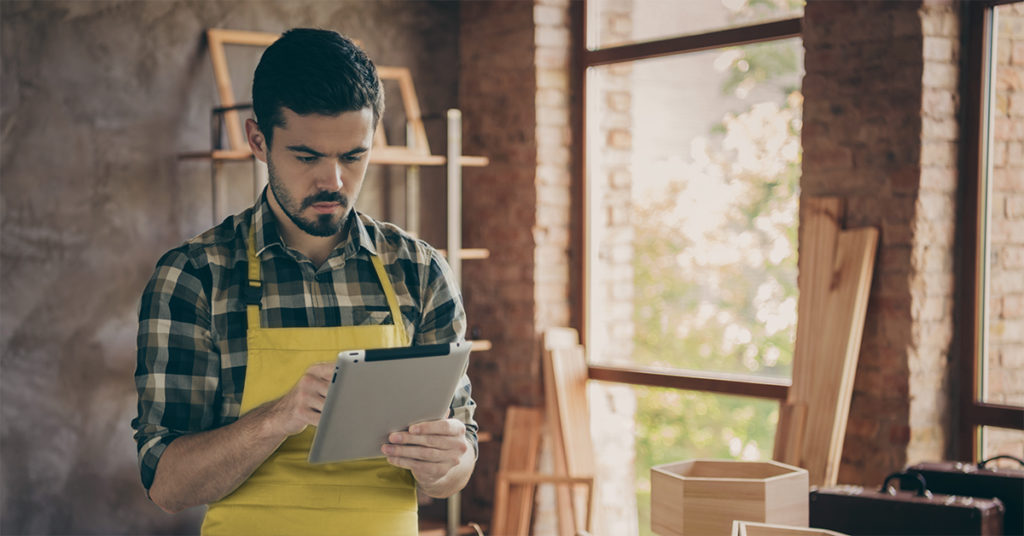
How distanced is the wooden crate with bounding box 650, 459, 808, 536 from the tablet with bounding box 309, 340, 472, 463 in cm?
53

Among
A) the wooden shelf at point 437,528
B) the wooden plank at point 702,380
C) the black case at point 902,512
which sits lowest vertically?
the wooden shelf at point 437,528

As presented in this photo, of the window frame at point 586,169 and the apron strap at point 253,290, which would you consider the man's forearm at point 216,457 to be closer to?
the apron strap at point 253,290

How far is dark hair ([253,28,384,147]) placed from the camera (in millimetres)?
1759

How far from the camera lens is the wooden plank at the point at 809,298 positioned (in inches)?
133

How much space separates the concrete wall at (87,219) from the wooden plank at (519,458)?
1277 millimetres

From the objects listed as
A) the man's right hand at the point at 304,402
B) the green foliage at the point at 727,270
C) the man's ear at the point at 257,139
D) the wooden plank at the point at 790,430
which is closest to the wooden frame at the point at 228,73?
the green foliage at the point at 727,270

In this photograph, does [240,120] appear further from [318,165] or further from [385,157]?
[318,165]

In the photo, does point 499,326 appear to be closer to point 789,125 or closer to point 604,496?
point 604,496

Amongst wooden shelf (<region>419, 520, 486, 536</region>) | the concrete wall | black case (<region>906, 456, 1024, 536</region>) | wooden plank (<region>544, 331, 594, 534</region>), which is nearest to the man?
black case (<region>906, 456, 1024, 536</region>)

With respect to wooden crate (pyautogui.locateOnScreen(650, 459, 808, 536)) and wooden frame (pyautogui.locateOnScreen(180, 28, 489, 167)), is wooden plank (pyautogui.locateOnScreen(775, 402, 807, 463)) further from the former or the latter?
wooden frame (pyautogui.locateOnScreen(180, 28, 489, 167))

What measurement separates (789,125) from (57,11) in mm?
2622

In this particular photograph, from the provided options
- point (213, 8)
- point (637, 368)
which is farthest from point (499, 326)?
point (213, 8)

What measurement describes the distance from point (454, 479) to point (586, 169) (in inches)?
107

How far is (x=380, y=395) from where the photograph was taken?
162 cm
